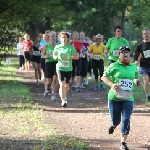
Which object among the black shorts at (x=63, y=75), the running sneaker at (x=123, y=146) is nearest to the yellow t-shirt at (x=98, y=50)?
the black shorts at (x=63, y=75)

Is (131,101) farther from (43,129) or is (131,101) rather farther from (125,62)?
(43,129)

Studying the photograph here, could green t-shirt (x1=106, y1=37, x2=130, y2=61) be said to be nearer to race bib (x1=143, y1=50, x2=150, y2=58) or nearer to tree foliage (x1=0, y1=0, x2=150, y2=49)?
race bib (x1=143, y1=50, x2=150, y2=58)

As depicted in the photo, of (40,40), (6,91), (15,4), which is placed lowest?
(6,91)

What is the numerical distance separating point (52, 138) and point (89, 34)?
A: 4441 centimetres

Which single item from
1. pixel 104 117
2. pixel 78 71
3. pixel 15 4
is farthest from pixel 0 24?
pixel 104 117

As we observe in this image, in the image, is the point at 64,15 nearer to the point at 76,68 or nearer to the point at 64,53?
the point at 76,68

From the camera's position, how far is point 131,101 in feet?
27.9

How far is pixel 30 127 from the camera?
33.3 feet

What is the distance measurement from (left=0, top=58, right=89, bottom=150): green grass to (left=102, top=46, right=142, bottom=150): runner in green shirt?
790mm

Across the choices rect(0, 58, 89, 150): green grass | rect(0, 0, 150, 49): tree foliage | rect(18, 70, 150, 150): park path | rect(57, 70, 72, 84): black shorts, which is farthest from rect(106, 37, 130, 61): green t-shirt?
rect(0, 0, 150, 49): tree foliage

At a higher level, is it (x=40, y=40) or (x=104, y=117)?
(x=40, y=40)

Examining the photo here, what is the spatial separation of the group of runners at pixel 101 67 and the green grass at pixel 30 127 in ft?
2.80

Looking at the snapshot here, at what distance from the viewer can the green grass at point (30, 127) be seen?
843cm

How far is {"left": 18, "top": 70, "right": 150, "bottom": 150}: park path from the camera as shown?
8.92 metres
